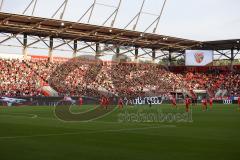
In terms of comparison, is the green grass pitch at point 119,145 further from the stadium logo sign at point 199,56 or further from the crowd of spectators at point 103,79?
the stadium logo sign at point 199,56

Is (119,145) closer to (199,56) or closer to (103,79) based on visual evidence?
(103,79)

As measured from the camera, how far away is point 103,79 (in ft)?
227

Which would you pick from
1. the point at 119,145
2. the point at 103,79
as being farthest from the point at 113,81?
the point at 119,145

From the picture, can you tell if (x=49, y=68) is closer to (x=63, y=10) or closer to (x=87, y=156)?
(x=63, y=10)

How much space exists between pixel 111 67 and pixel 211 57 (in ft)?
70.4

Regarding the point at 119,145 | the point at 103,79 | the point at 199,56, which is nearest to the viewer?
the point at 119,145

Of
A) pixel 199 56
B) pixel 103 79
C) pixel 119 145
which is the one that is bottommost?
pixel 119 145

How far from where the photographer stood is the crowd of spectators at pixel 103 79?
59781mm

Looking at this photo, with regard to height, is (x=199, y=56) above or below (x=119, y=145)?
above

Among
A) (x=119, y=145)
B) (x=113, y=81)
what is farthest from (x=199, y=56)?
(x=119, y=145)

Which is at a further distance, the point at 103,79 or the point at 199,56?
the point at 199,56

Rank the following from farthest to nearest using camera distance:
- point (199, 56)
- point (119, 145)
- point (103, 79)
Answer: point (199, 56)
point (103, 79)
point (119, 145)

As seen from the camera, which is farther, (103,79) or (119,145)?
(103,79)

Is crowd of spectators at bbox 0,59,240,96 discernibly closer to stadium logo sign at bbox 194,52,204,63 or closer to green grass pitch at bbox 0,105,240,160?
stadium logo sign at bbox 194,52,204,63
